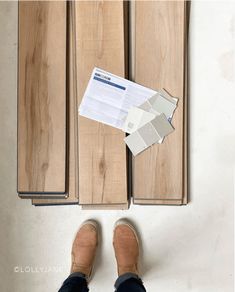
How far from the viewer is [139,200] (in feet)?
4.23

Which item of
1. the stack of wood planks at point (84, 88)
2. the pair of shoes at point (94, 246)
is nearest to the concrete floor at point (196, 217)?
the pair of shoes at point (94, 246)

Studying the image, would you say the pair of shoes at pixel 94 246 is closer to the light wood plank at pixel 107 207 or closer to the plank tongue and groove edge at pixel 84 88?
the light wood plank at pixel 107 207

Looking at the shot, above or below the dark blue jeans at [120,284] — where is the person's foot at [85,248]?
above

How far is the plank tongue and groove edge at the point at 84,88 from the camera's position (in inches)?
49.4

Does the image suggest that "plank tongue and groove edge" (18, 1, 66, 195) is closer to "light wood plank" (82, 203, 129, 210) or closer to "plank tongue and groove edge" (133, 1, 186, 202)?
"light wood plank" (82, 203, 129, 210)

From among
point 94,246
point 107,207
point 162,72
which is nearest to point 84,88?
point 162,72

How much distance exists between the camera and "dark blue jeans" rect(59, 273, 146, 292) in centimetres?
121

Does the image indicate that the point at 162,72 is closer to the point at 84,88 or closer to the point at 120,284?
the point at 84,88

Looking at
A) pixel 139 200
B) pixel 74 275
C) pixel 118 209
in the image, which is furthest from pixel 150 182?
pixel 74 275

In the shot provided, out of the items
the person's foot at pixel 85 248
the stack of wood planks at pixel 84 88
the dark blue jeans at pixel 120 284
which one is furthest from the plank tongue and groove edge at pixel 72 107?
the dark blue jeans at pixel 120 284

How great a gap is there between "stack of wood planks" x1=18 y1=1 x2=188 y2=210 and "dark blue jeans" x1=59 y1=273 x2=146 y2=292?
28cm

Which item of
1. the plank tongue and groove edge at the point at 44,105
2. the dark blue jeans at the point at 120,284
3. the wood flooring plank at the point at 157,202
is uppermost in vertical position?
the plank tongue and groove edge at the point at 44,105

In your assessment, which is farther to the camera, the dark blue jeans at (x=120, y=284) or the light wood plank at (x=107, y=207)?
the light wood plank at (x=107, y=207)

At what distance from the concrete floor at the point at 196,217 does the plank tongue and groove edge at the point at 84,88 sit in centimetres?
19
